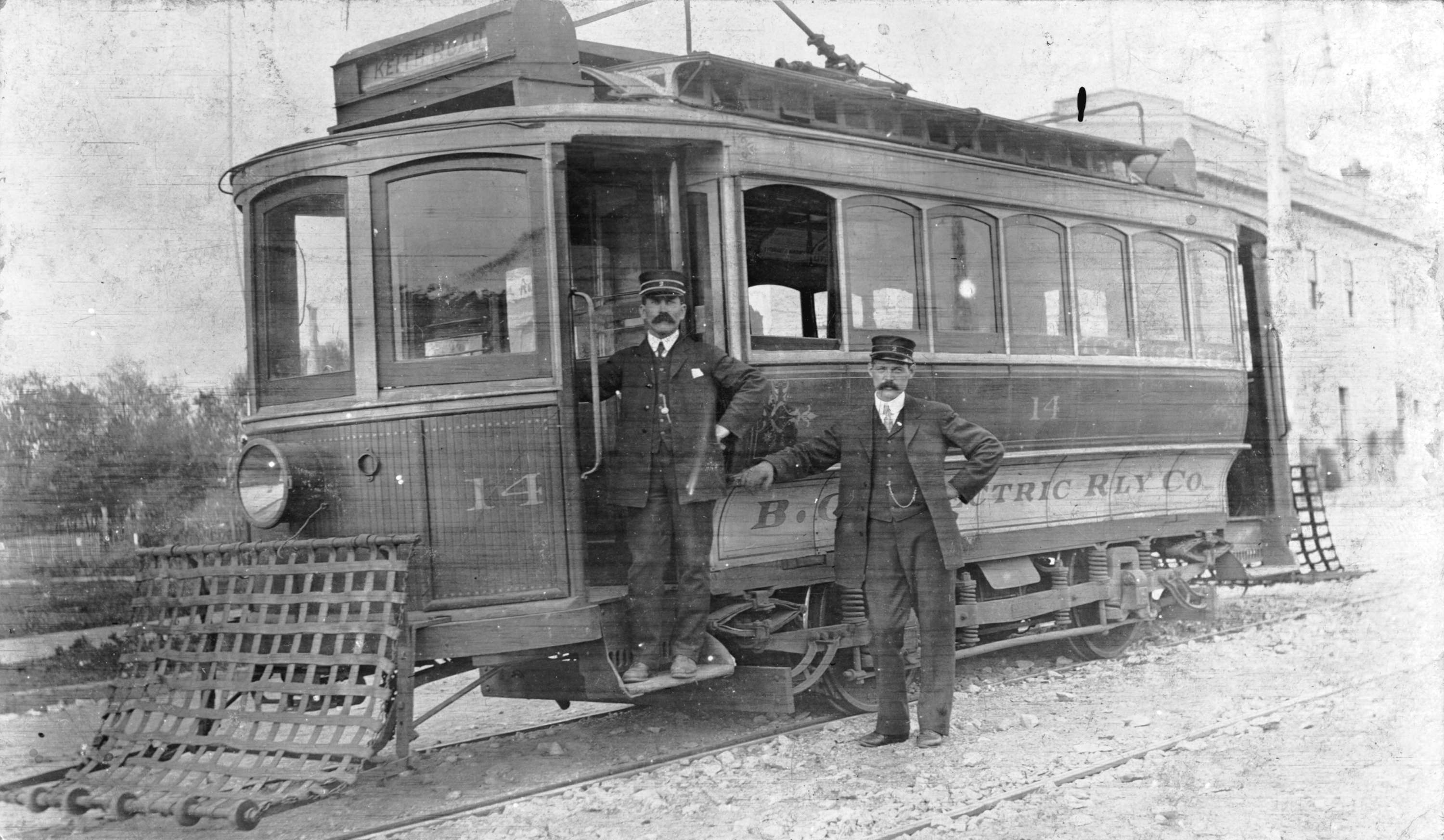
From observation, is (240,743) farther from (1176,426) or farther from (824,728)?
(1176,426)

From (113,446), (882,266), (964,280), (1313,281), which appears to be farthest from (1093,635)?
(113,446)

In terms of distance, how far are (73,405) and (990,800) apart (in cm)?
462

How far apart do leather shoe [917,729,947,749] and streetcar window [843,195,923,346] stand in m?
2.02

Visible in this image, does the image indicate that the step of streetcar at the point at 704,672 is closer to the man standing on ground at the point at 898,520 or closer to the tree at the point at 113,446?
the man standing on ground at the point at 898,520

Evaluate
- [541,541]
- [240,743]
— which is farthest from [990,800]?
[240,743]

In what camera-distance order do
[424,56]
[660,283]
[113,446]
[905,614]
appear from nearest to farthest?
[660,283] → [424,56] → [905,614] → [113,446]

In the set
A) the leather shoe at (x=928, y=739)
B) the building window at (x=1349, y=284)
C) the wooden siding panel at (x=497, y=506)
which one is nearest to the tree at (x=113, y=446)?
the wooden siding panel at (x=497, y=506)

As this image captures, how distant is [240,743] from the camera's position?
15.7ft

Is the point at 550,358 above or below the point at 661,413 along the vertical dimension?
above

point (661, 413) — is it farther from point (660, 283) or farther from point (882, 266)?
point (882, 266)

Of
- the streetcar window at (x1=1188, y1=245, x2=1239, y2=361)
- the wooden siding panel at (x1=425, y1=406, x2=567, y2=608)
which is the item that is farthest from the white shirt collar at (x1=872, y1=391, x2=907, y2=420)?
the streetcar window at (x1=1188, y1=245, x2=1239, y2=361)

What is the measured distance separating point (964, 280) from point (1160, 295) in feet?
7.32

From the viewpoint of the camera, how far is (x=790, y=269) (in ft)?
20.5

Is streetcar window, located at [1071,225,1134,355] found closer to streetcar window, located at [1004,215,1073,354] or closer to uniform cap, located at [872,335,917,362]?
streetcar window, located at [1004,215,1073,354]
